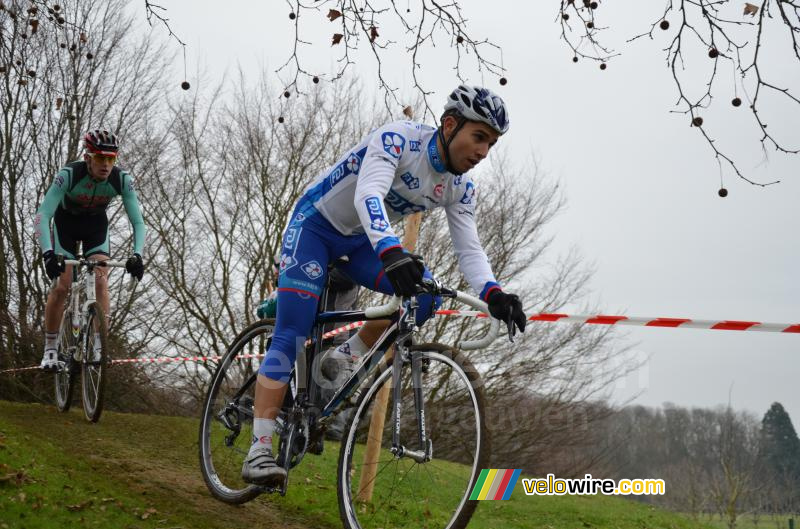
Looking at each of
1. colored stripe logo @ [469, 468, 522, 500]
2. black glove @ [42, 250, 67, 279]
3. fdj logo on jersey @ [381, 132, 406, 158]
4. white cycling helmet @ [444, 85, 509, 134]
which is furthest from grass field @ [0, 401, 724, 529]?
white cycling helmet @ [444, 85, 509, 134]

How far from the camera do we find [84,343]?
22.4 feet

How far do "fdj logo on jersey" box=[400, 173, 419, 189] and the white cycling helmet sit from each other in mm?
350

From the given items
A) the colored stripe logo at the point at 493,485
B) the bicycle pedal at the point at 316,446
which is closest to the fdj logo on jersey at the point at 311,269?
the bicycle pedal at the point at 316,446

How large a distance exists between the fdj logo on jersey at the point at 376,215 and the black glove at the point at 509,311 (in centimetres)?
58

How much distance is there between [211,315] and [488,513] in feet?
33.7

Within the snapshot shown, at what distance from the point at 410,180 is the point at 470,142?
363 mm

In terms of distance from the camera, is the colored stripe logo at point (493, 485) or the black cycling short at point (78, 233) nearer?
the colored stripe logo at point (493, 485)

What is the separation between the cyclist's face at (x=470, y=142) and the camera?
11.6 ft

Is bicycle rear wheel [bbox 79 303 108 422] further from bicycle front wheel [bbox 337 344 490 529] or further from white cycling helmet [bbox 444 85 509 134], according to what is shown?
white cycling helmet [bbox 444 85 509 134]

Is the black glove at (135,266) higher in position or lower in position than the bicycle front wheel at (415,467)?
higher
